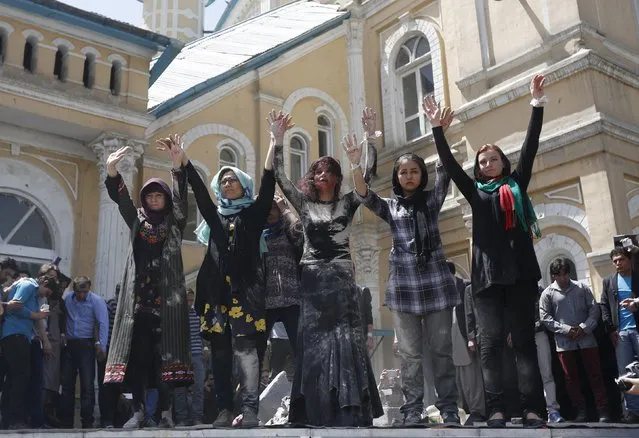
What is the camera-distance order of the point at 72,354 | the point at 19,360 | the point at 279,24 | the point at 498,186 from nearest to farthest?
the point at 498,186 < the point at 19,360 < the point at 72,354 < the point at 279,24

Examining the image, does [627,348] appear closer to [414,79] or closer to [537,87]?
[537,87]

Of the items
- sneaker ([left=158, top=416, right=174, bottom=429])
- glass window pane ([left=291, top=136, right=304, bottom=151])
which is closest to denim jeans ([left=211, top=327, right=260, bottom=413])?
sneaker ([left=158, top=416, right=174, bottom=429])

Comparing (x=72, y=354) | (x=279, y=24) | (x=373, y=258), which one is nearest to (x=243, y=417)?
(x=72, y=354)

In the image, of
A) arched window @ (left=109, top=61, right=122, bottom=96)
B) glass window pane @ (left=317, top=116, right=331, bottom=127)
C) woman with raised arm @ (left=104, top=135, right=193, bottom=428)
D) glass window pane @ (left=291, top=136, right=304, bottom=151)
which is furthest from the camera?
glass window pane @ (left=317, top=116, right=331, bottom=127)

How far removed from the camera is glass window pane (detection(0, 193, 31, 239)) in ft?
32.1

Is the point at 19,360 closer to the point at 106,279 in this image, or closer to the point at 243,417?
the point at 243,417

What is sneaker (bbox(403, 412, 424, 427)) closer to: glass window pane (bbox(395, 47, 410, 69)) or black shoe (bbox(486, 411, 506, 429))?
black shoe (bbox(486, 411, 506, 429))

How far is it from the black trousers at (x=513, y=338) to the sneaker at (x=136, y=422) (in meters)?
2.44

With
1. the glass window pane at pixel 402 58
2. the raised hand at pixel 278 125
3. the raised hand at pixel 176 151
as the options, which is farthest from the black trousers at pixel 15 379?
the glass window pane at pixel 402 58

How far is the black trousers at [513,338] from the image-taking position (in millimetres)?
3898

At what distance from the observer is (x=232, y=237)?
4.82m

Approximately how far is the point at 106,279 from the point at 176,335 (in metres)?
5.18

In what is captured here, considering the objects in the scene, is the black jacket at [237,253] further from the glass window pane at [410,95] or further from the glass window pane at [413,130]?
the glass window pane at [410,95]

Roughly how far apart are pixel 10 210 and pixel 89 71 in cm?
244
